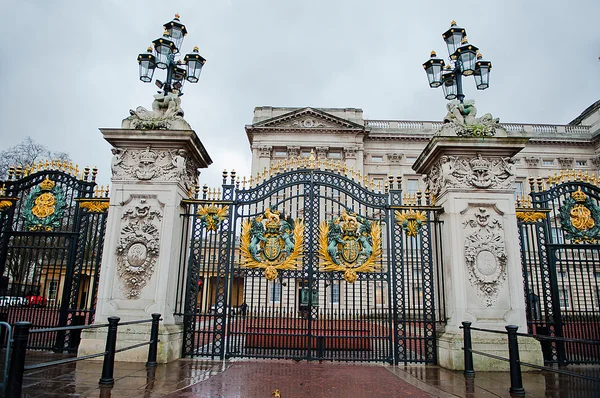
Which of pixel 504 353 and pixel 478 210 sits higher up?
pixel 478 210

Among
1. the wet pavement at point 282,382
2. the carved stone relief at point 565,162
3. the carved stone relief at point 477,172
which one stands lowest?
the wet pavement at point 282,382

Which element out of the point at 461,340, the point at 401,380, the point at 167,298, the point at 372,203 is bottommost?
the point at 401,380

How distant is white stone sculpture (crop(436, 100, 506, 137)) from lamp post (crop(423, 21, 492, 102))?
36 centimetres

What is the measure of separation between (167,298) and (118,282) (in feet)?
3.85

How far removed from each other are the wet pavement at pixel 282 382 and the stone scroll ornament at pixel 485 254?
5.75 ft

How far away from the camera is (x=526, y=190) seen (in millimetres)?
37031

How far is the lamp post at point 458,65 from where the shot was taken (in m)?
9.67

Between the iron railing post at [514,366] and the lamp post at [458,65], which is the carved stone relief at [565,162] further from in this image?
the iron railing post at [514,366]

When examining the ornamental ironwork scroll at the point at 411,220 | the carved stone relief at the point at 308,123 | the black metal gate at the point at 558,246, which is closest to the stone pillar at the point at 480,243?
the ornamental ironwork scroll at the point at 411,220

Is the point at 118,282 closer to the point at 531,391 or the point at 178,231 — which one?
the point at 178,231

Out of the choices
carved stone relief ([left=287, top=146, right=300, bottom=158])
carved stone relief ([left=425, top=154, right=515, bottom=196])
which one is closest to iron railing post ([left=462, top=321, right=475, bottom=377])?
carved stone relief ([left=425, top=154, right=515, bottom=196])

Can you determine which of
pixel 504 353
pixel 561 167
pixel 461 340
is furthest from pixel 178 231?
pixel 561 167

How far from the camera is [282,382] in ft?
22.8

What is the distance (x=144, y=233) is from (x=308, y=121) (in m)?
31.2
